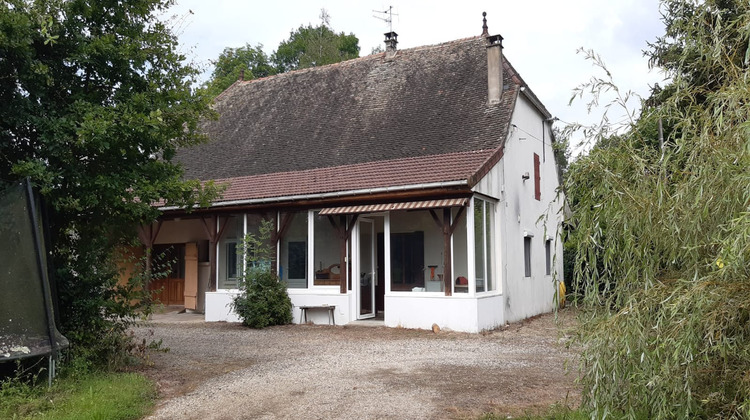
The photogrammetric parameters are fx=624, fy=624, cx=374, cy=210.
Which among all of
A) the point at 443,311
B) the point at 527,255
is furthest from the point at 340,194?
the point at 527,255

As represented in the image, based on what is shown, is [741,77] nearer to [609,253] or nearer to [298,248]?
[609,253]

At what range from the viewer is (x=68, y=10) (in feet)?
24.4

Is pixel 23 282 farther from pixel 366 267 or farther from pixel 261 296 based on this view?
pixel 366 267

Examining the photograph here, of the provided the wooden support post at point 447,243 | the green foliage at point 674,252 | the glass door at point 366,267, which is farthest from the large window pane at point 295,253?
the green foliage at point 674,252

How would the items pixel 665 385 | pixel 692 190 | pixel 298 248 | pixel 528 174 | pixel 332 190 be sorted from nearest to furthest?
pixel 665 385 → pixel 692 190 → pixel 332 190 → pixel 298 248 → pixel 528 174

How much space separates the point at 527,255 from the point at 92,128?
433 inches

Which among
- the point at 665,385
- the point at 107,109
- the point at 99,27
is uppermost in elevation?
the point at 99,27

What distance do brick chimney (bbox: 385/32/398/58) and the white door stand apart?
5869mm

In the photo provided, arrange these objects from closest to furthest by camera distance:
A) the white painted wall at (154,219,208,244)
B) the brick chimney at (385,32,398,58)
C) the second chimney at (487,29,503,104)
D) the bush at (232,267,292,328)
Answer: the bush at (232,267,292,328), the second chimney at (487,29,503,104), the white painted wall at (154,219,208,244), the brick chimney at (385,32,398,58)

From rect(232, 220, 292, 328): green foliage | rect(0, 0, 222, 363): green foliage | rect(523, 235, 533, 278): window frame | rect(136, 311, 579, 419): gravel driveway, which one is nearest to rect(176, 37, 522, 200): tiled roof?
rect(232, 220, 292, 328): green foliage

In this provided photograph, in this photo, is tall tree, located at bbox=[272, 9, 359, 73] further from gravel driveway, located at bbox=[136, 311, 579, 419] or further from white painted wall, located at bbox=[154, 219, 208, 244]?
gravel driveway, located at bbox=[136, 311, 579, 419]

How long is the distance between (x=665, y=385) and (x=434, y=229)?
30.7 feet

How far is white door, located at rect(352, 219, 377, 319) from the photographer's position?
13.3 meters

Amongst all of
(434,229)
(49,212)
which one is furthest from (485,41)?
(49,212)
